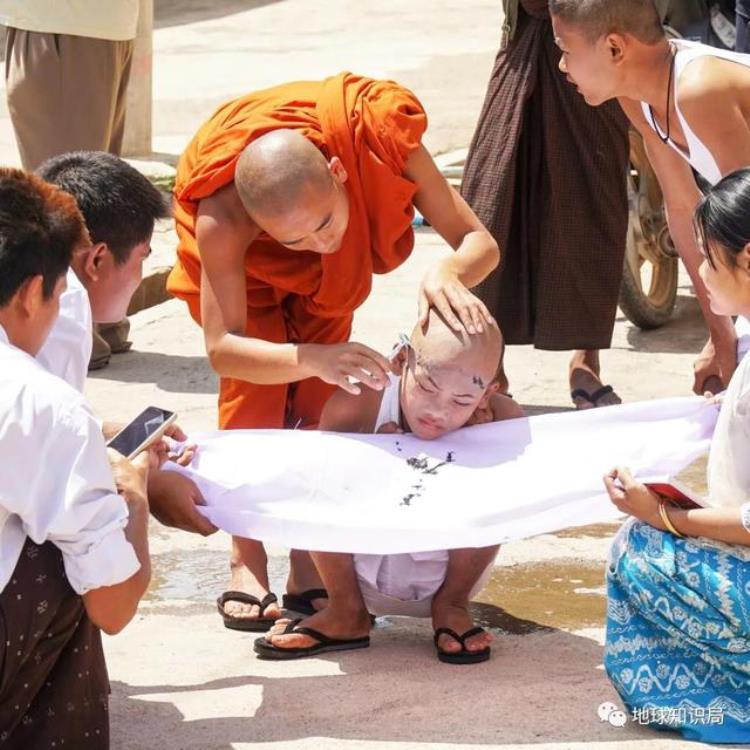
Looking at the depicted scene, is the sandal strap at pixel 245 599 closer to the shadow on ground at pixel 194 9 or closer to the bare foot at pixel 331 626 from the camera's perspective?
the bare foot at pixel 331 626

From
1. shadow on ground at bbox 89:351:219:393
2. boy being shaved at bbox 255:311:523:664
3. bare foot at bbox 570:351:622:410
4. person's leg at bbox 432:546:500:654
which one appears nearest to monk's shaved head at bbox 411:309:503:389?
boy being shaved at bbox 255:311:523:664

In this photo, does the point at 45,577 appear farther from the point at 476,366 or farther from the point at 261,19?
the point at 261,19

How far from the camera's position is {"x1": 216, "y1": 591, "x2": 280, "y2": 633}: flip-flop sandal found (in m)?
3.51

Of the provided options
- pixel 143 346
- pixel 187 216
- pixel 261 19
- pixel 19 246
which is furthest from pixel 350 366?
pixel 261 19

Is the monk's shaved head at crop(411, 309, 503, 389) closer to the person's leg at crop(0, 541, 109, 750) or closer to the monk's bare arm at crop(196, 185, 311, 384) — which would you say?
the monk's bare arm at crop(196, 185, 311, 384)

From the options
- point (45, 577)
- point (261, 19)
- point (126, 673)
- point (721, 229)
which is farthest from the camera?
point (261, 19)

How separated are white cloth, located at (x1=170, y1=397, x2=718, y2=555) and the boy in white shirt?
50 cm

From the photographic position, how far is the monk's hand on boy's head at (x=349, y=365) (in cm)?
329

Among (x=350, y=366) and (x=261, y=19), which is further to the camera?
(x=261, y=19)

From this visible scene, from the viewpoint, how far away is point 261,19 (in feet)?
44.5

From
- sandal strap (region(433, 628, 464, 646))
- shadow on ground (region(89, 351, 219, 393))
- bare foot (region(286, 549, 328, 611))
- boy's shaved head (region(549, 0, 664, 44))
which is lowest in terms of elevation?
shadow on ground (region(89, 351, 219, 393))

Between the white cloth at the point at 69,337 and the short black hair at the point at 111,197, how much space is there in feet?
0.74

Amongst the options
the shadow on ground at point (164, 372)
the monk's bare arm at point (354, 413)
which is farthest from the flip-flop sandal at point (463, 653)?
the shadow on ground at point (164, 372)

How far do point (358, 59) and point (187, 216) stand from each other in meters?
8.02
